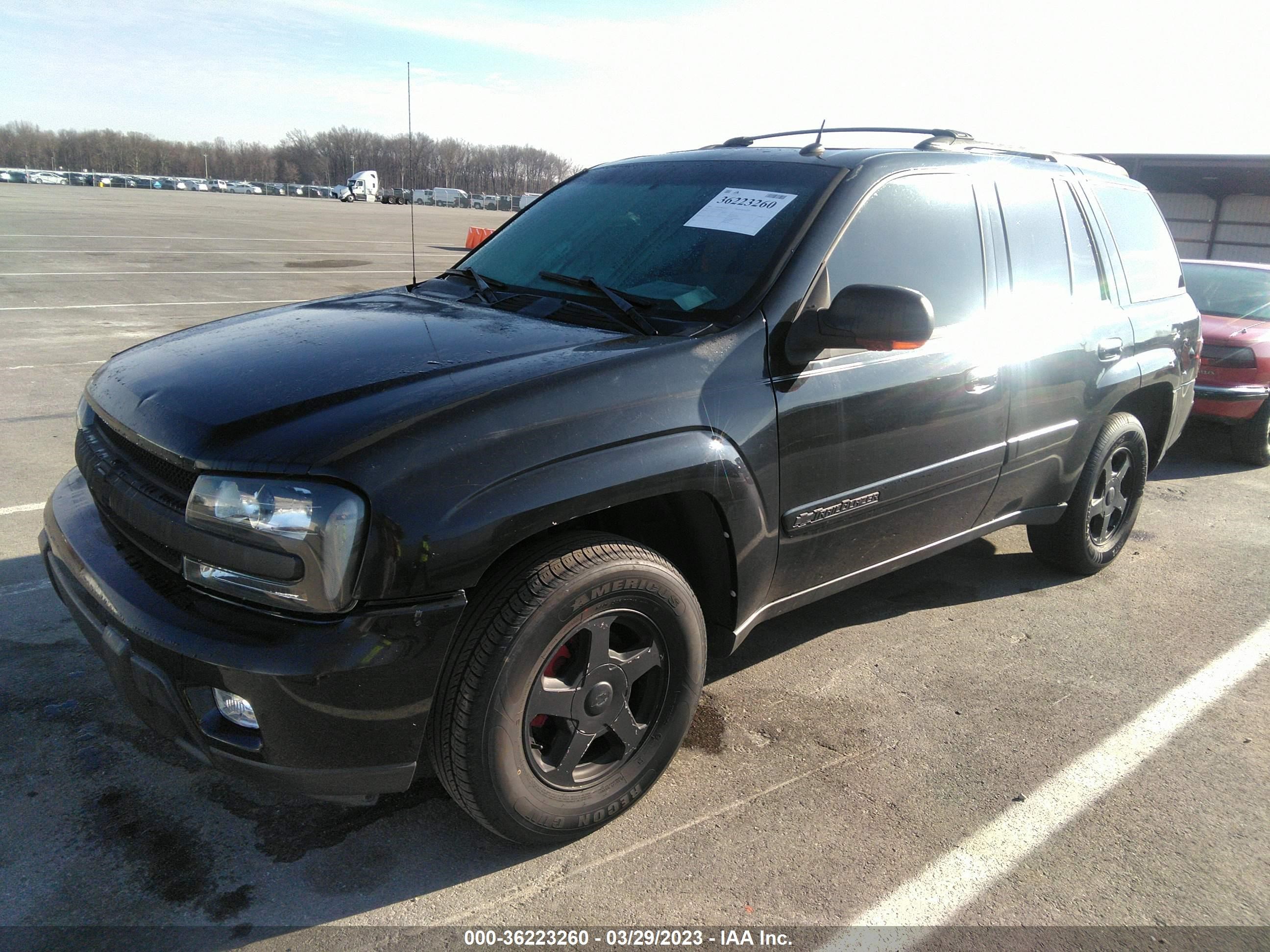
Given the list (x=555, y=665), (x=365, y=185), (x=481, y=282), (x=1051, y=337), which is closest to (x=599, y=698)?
(x=555, y=665)

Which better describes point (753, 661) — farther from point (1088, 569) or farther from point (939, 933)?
point (1088, 569)

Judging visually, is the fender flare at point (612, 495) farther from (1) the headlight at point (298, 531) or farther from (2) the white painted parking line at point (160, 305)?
(2) the white painted parking line at point (160, 305)

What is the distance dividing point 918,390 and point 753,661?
4.05 feet

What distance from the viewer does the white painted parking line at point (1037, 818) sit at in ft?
7.75

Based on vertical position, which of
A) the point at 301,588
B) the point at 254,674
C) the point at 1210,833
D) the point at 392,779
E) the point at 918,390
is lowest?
the point at 1210,833

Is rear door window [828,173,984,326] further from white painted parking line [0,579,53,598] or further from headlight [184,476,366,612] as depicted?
white painted parking line [0,579,53,598]

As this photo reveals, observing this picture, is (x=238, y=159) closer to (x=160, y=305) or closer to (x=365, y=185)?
(x=365, y=185)

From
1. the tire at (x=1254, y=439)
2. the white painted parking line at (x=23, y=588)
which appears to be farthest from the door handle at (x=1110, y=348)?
the white painted parking line at (x=23, y=588)

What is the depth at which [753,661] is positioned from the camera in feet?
12.0

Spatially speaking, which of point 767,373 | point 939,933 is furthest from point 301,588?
point 939,933

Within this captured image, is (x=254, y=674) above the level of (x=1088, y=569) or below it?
above

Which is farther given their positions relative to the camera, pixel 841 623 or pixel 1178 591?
pixel 1178 591

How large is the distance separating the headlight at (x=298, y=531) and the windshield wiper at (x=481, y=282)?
1.35 meters

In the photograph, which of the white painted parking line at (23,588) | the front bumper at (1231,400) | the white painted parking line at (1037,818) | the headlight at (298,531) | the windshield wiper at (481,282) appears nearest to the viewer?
the headlight at (298,531)
